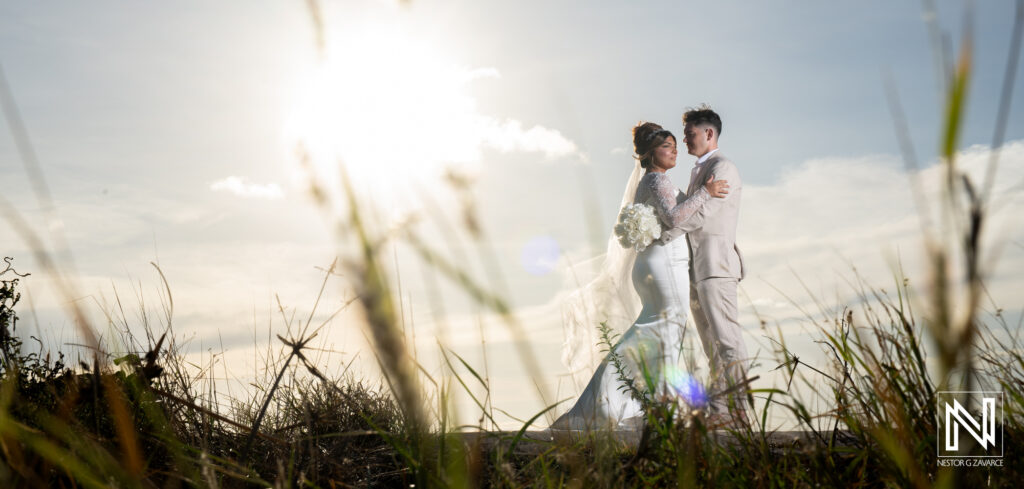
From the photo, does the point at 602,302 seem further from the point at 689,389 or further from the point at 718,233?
the point at 689,389

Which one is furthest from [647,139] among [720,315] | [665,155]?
[720,315]

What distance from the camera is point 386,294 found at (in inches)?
25.1

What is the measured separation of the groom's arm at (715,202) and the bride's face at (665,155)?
0.51m

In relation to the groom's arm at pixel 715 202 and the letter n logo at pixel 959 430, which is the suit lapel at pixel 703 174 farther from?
the letter n logo at pixel 959 430

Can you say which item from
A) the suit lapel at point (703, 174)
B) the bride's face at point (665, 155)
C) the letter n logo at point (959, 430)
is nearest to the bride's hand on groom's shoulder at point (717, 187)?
the suit lapel at point (703, 174)

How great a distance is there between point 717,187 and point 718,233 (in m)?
0.45

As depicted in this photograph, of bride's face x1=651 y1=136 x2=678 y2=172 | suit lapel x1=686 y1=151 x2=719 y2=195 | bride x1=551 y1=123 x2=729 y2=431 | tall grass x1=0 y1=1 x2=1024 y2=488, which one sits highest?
bride's face x1=651 y1=136 x2=678 y2=172

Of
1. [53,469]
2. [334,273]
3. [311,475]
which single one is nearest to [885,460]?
[334,273]

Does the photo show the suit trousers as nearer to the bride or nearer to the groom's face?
the bride

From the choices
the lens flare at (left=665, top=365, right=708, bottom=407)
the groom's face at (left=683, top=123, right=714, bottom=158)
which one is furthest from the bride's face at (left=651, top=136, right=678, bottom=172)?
the lens flare at (left=665, top=365, right=708, bottom=407)

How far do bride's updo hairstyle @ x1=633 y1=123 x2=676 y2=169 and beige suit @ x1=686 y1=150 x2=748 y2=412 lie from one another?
57cm

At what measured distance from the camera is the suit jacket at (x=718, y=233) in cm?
624

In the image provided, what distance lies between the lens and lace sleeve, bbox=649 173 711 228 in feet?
20.1

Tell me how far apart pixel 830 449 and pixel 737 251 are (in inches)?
194
